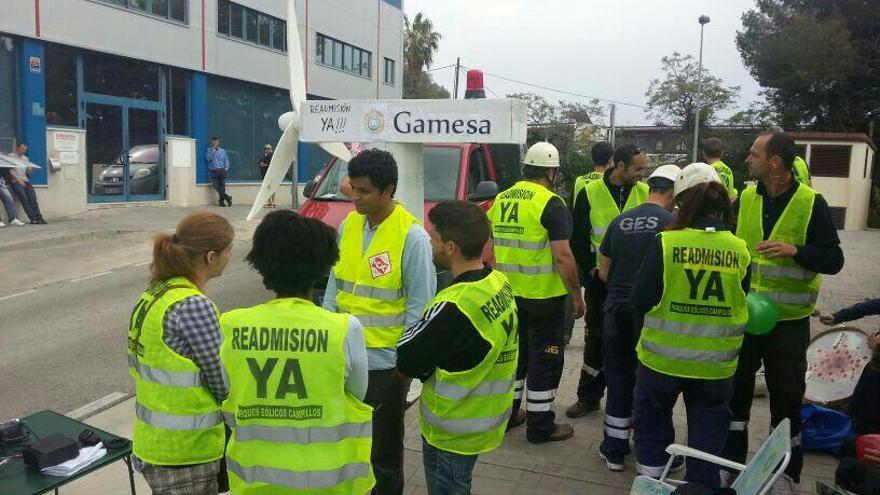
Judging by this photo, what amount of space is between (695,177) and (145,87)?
59.4 ft

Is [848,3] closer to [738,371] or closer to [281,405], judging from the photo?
[738,371]

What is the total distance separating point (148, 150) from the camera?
18.9m

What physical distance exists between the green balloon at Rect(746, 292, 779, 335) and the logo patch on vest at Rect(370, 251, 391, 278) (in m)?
1.82

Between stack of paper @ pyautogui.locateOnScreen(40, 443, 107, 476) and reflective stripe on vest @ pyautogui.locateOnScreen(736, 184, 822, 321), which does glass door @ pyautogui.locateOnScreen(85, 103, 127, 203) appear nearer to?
stack of paper @ pyautogui.locateOnScreen(40, 443, 107, 476)

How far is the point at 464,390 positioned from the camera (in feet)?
9.00

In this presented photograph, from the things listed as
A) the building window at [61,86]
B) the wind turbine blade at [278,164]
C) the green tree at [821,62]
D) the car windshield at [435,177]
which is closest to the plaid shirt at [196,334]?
the wind turbine blade at [278,164]

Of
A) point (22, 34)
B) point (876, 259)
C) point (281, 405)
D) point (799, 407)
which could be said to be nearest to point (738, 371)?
point (799, 407)

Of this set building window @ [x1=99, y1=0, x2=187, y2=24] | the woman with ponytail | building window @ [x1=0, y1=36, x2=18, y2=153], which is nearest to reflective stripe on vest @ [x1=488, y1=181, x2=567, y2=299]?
the woman with ponytail

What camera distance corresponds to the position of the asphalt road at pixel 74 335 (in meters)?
5.80

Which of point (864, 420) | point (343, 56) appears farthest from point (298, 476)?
point (343, 56)

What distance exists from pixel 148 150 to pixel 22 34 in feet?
14.6

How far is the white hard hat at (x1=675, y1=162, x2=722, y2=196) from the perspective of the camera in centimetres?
359

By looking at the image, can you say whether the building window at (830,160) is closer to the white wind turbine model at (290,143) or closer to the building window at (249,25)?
the building window at (249,25)

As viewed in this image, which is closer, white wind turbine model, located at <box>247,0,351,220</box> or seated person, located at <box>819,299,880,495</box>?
seated person, located at <box>819,299,880,495</box>
